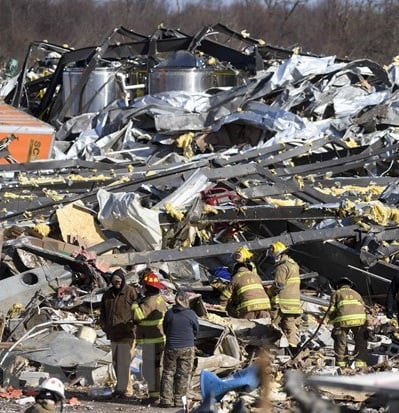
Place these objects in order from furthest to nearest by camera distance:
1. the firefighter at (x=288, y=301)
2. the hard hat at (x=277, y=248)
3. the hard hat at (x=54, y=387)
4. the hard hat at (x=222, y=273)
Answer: the hard hat at (x=222, y=273) < the hard hat at (x=277, y=248) < the firefighter at (x=288, y=301) < the hard hat at (x=54, y=387)

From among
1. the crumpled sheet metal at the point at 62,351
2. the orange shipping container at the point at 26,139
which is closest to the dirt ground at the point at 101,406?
the crumpled sheet metal at the point at 62,351

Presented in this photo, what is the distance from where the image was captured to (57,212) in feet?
53.8

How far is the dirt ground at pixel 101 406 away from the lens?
10.7 meters

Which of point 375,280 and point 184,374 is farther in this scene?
point 375,280

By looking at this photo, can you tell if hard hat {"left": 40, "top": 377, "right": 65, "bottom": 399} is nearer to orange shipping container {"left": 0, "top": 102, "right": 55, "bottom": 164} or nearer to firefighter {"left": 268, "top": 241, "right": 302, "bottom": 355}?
firefighter {"left": 268, "top": 241, "right": 302, "bottom": 355}

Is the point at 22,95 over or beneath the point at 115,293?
beneath

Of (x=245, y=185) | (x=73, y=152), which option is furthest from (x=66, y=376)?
(x=73, y=152)

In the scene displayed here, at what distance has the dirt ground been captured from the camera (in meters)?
10.7

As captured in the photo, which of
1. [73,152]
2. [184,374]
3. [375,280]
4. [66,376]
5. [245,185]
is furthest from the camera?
[73,152]

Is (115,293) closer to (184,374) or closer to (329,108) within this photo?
(184,374)

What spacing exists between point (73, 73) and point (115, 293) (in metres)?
15.3

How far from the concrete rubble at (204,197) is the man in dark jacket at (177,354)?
8.0 inches

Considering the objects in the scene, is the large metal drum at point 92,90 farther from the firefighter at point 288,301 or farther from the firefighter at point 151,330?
the firefighter at point 151,330

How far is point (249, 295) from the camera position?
1298cm
